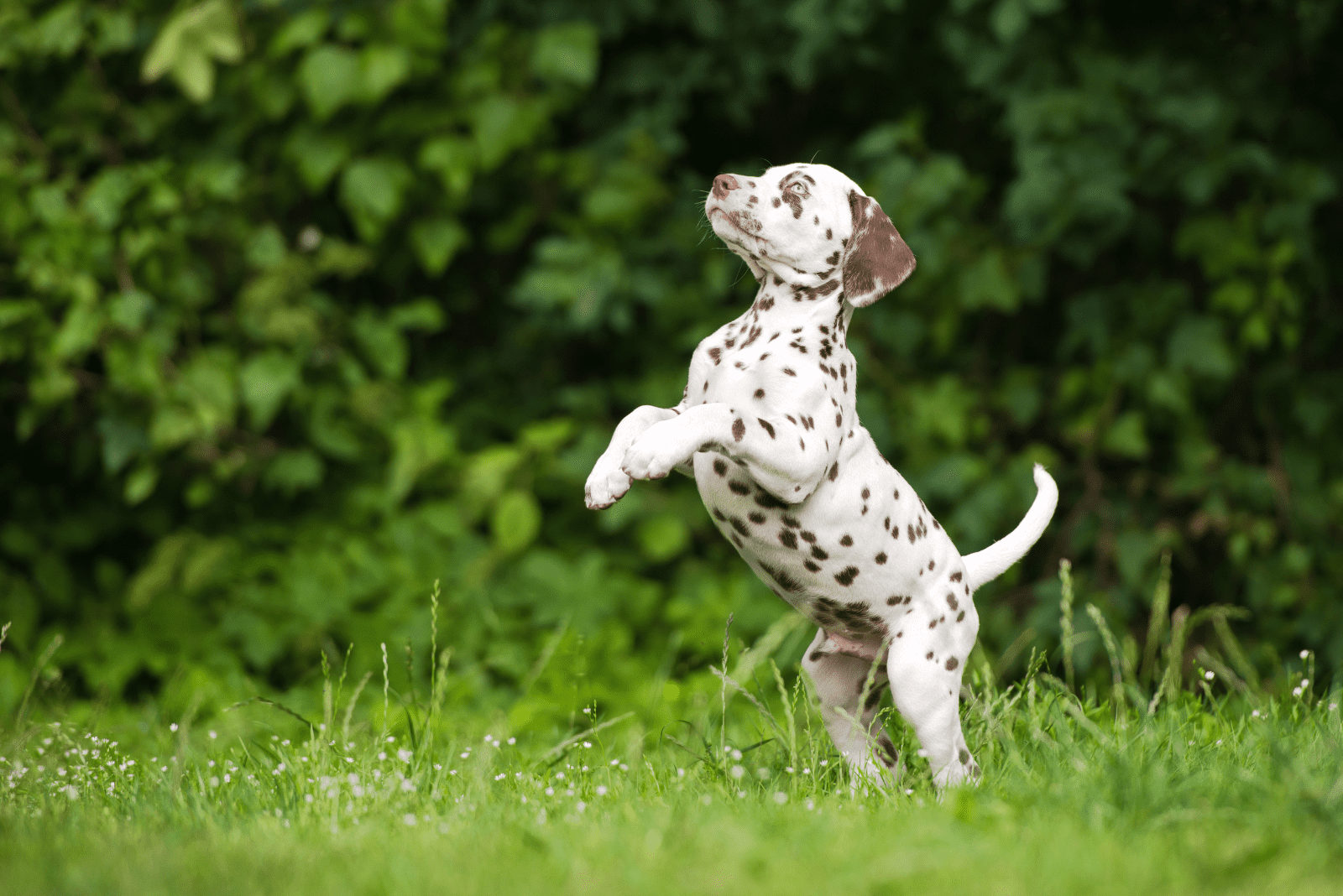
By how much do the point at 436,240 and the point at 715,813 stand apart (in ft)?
11.2

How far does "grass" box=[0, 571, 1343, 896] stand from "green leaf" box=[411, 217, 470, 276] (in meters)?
2.37

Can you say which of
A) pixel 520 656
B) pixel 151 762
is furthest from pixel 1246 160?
pixel 151 762

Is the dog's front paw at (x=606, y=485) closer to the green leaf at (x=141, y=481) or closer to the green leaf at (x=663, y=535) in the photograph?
the green leaf at (x=663, y=535)

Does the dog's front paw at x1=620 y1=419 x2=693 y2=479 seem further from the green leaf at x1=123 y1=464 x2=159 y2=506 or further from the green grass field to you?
the green leaf at x1=123 y1=464 x2=159 y2=506

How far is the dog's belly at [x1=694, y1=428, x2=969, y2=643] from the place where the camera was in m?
2.36

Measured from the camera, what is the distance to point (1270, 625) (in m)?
4.68

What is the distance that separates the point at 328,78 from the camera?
4645 mm

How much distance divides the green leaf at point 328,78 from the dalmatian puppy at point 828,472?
8.88ft

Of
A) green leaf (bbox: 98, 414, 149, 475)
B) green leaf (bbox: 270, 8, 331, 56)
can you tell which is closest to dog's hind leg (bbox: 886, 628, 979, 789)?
green leaf (bbox: 98, 414, 149, 475)

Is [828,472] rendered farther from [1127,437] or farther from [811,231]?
[1127,437]

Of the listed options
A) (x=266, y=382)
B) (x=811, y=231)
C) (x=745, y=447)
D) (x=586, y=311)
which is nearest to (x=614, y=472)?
(x=745, y=447)

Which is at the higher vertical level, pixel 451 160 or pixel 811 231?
pixel 811 231

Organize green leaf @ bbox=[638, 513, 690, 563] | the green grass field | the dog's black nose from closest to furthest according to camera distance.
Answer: the green grass field, the dog's black nose, green leaf @ bbox=[638, 513, 690, 563]

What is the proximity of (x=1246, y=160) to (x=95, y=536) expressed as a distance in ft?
16.6
